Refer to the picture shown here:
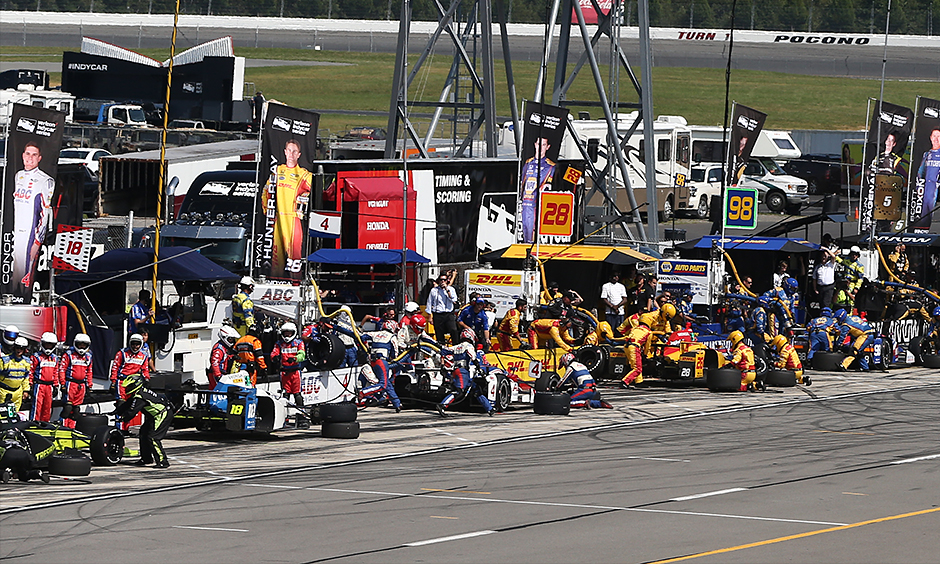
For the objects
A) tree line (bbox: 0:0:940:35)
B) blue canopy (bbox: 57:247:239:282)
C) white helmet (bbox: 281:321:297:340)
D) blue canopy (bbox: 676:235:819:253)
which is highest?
tree line (bbox: 0:0:940:35)

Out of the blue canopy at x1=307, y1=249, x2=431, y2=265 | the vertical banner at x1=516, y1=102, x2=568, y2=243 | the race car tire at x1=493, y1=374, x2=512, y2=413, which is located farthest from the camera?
the vertical banner at x1=516, y1=102, x2=568, y2=243

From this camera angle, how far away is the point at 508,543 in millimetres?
12211

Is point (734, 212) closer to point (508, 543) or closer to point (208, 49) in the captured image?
point (508, 543)

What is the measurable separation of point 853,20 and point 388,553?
72196 millimetres

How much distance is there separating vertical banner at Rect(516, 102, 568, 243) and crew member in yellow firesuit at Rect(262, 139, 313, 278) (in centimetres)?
594

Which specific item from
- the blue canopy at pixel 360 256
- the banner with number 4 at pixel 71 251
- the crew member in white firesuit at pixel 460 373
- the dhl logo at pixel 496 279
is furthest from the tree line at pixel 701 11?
the crew member in white firesuit at pixel 460 373

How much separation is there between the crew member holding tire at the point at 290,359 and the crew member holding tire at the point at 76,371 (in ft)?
9.08

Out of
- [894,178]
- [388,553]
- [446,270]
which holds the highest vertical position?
[894,178]

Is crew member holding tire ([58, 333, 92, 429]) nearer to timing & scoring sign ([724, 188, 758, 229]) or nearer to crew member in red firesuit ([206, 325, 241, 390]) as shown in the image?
crew member in red firesuit ([206, 325, 241, 390])

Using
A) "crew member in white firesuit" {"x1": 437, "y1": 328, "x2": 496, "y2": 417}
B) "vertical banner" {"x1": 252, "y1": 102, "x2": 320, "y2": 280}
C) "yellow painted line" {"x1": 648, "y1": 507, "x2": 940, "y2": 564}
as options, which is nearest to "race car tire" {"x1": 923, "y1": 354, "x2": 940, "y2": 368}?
"crew member in white firesuit" {"x1": 437, "y1": 328, "x2": 496, "y2": 417}

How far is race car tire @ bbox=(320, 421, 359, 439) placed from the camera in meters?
18.8

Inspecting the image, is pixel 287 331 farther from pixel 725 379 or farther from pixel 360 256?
pixel 725 379

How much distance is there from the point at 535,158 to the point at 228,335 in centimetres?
1094

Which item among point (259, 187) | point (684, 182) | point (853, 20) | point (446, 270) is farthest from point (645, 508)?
point (853, 20)
